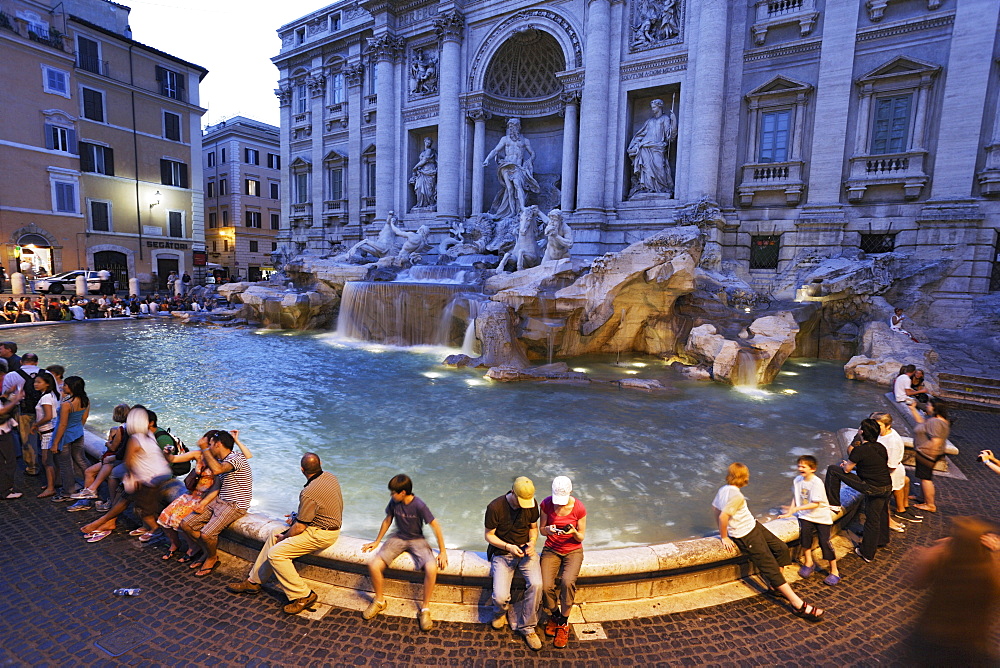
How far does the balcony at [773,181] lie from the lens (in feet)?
52.1

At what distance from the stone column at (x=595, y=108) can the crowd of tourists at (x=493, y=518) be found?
1448 cm

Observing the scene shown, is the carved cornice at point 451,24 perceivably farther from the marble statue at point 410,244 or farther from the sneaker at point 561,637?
the sneaker at point 561,637

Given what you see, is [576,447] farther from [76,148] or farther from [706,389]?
[76,148]

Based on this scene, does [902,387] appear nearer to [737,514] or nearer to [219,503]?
[737,514]

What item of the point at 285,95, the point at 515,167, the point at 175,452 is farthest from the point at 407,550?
the point at 285,95

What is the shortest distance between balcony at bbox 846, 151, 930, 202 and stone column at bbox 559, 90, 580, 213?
8758 mm

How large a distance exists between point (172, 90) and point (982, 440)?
128ft

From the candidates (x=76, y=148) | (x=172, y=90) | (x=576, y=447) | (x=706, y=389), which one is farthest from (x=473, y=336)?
(x=172, y=90)

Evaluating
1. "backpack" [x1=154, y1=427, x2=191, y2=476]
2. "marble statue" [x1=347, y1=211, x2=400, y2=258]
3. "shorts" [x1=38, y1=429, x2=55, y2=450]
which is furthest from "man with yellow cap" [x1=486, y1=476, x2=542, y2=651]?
"marble statue" [x1=347, y1=211, x2=400, y2=258]

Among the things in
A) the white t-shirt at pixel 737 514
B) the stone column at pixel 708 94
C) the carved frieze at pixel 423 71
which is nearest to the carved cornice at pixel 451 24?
the carved frieze at pixel 423 71

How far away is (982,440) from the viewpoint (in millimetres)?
7078

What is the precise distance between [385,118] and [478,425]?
20493mm

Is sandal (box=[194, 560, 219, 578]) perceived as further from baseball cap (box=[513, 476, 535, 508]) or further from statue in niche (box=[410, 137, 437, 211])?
statue in niche (box=[410, 137, 437, 211])

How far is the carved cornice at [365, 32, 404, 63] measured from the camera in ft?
75.0
